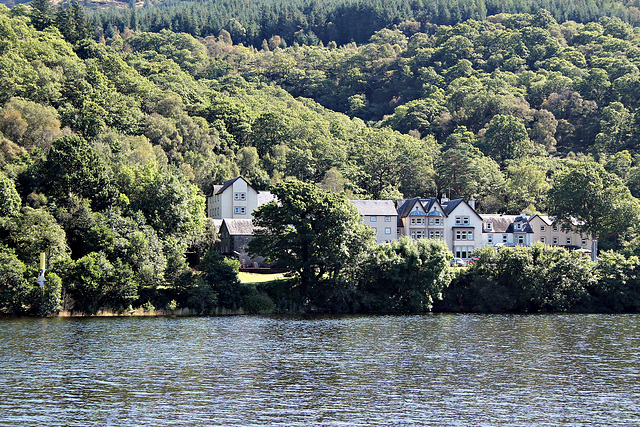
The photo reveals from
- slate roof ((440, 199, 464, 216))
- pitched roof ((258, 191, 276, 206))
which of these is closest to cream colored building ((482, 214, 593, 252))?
slate roof ((440, 199, 464, 216))

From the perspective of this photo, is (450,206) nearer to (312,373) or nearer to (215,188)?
(215,188)

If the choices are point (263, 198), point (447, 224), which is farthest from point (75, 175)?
point (447, 224)

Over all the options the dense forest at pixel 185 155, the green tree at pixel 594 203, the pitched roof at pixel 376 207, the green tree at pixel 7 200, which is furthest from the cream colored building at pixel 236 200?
the green tree at pixel 594 203

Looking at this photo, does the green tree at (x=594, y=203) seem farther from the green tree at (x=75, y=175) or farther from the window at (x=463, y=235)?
the green tree at (x=75, y=175)

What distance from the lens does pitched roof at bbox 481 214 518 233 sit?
115m

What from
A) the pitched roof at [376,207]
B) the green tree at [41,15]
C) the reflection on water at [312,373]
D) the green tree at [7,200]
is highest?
the green tree at [41,15]

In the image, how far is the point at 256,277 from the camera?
270 ft

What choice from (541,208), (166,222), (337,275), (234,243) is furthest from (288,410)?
(541,208)

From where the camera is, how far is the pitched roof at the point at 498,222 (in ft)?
378

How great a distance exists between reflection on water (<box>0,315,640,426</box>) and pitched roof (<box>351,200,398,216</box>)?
44049 mm

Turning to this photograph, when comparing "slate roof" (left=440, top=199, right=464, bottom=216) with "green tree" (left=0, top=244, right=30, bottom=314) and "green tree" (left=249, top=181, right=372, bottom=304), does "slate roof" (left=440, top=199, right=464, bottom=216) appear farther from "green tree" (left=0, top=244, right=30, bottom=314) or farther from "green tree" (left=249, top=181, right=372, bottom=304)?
"green tree" (left=0, top=244, right=30, bottom=314)

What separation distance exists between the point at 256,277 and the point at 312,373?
41599 mm

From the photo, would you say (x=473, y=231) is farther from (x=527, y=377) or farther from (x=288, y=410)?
(x=288, y=410)

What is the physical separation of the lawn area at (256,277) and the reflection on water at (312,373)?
14626 mm
